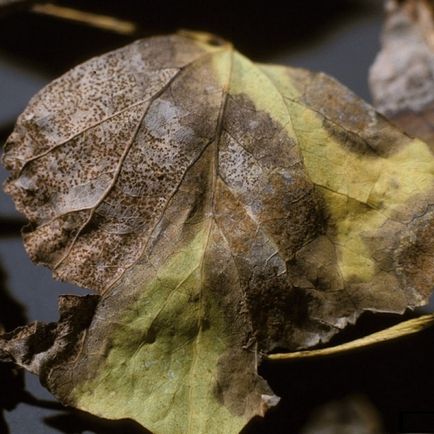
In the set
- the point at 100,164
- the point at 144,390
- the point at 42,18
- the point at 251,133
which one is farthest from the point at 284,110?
the point at 42,18

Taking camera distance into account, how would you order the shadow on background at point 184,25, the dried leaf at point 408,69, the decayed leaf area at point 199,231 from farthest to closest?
the shadow on background at point 184,25 → the dried leaf at point 408,69 → the decayed leaf area at point 199,231

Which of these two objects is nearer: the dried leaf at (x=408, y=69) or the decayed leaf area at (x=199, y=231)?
the decayed leaf area at (x=199, y=231)

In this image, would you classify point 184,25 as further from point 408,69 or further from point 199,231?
point 199,231


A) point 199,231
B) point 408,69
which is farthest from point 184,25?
point 199,231

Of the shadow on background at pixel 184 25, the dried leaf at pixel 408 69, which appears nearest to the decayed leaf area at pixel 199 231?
the dried leaf at pixel 408 69

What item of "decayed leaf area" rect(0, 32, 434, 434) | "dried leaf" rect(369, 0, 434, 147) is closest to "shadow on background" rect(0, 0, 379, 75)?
"dried leaf" rect(369, 0, 434, 147)

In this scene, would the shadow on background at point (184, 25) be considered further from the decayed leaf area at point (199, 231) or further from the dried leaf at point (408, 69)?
the decayed leaf area at point (199, 231)

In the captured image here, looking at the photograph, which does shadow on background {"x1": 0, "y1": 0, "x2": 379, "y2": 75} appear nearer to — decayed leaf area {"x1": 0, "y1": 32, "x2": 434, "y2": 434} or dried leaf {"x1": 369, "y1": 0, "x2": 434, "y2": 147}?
dried leaf {"x1": 369, "y1": 0, "x2": 434, "y2": 147}

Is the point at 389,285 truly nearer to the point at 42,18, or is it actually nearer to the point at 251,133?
the point at 251,133
